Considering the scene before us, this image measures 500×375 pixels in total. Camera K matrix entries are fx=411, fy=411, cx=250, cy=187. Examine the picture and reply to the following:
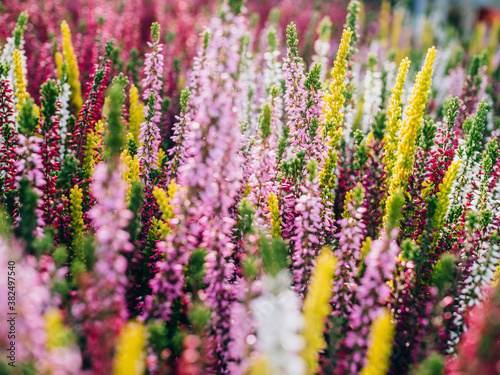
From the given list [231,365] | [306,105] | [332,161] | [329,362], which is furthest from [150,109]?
[329,362]

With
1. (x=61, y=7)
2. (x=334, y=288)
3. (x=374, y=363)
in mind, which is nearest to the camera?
(x=374, y=363)

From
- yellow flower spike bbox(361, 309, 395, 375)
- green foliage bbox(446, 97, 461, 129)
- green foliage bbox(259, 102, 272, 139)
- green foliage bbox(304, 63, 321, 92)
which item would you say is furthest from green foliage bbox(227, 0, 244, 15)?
green foliage bbox(446, 97, 461, 129)

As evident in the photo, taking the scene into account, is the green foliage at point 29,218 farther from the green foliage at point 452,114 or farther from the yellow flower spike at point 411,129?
the green foliage at point 452,114

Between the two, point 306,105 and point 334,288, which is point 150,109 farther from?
point 334,288

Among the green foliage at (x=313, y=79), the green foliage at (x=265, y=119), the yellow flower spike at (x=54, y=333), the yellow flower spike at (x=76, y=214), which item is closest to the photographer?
the yellow flower spike at (x=54, y=333)

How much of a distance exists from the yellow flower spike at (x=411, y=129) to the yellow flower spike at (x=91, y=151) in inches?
86.6

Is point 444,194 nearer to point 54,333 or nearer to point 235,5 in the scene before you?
point 235,5

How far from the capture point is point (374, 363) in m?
1.79

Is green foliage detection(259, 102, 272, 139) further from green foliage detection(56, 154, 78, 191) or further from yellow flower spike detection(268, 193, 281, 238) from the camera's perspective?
green foliage detection(56, 154, 78, 191)

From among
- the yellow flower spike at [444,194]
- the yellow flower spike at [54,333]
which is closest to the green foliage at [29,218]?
the yellow flower spike at [54,333]

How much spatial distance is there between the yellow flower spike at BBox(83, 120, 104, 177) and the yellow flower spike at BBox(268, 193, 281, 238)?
1.40 metres

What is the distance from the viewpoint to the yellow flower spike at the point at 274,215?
2764mm

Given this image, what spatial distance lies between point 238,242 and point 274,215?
0.31 metres

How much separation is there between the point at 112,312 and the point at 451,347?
1920 mm
